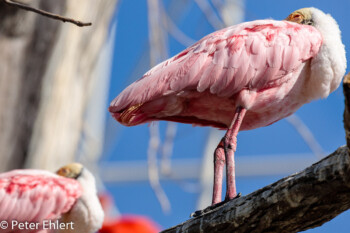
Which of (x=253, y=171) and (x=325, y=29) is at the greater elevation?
(x=253, y=171)

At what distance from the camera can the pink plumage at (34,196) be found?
16.7ft

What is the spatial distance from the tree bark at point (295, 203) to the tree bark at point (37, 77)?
242 cm

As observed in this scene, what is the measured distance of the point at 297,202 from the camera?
296 cm

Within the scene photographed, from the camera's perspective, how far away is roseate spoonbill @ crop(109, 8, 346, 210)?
3771 mm

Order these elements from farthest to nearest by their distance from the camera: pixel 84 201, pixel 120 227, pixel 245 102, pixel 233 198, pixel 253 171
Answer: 1. pixel 253 171
2. pixel 120 227
3. pixel 84 201
4. pixel 245 102
5. pixel 233 198

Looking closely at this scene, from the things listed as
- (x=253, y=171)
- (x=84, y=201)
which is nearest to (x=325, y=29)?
(x=84, y=201)

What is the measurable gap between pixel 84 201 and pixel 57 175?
1.15ft

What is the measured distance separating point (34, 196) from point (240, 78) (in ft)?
6.56

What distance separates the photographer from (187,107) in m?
3.96

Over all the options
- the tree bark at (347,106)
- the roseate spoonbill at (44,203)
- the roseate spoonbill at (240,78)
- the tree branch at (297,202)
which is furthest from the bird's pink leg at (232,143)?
the roseate spoonbill at (44,203)

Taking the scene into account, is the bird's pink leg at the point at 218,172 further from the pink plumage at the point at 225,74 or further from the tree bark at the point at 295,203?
the tree bark at the point at 295,203

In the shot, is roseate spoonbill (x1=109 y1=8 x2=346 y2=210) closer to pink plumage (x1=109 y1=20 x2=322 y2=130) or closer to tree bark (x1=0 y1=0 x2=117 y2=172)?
pink plumage (x1=109 y1=20 x2=322 y2=130)

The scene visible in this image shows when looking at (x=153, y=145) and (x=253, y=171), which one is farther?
(x=253, y=171)

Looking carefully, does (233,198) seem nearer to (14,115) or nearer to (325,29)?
(325,29)
